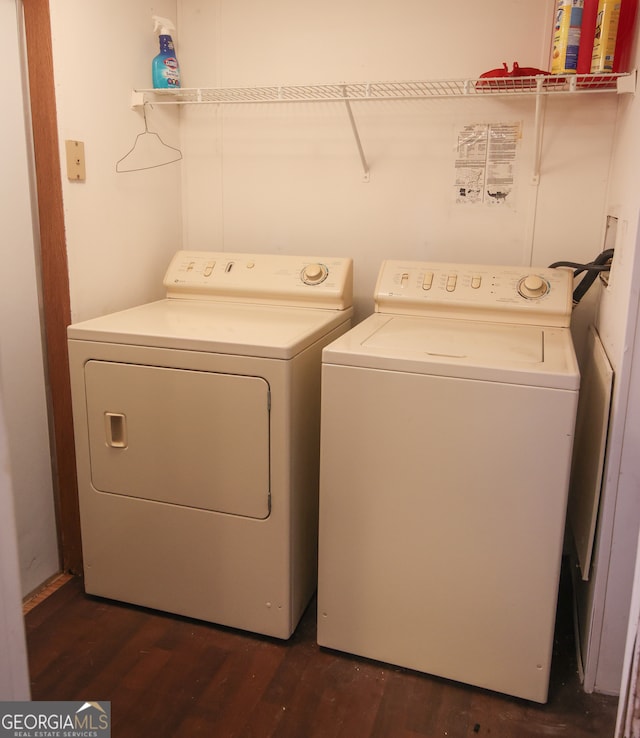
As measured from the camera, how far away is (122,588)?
2.09 m

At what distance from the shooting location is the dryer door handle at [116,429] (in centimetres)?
196

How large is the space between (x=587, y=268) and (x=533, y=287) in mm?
178

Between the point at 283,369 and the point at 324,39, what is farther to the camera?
the point at 324,39

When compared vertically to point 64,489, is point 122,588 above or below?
below

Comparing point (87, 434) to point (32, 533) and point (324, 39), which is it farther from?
point (324, 39)

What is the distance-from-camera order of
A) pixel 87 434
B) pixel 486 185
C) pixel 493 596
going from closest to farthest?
pixel 493 596 < pixel 87 434 < pixel 486 185

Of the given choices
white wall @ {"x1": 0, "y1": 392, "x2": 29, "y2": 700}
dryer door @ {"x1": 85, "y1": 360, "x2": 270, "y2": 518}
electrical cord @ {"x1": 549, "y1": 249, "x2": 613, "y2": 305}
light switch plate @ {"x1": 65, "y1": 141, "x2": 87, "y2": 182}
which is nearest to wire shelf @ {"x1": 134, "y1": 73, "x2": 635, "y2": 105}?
light switch plate @ {"x1": 65, "y1": 141, "x2": 87, "y2": 182}

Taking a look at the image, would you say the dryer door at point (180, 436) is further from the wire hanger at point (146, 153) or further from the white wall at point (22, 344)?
the wire hanger at point (146, 153)

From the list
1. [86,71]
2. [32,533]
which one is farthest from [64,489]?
[86,71]

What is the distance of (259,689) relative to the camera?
1.76 m

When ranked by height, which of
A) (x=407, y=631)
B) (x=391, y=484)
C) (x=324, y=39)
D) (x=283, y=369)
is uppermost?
(x=324, y=39)

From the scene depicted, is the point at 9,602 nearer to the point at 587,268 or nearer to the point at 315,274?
the point at 315,274

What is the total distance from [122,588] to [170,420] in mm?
628

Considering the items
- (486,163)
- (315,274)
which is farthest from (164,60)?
(486,163)
